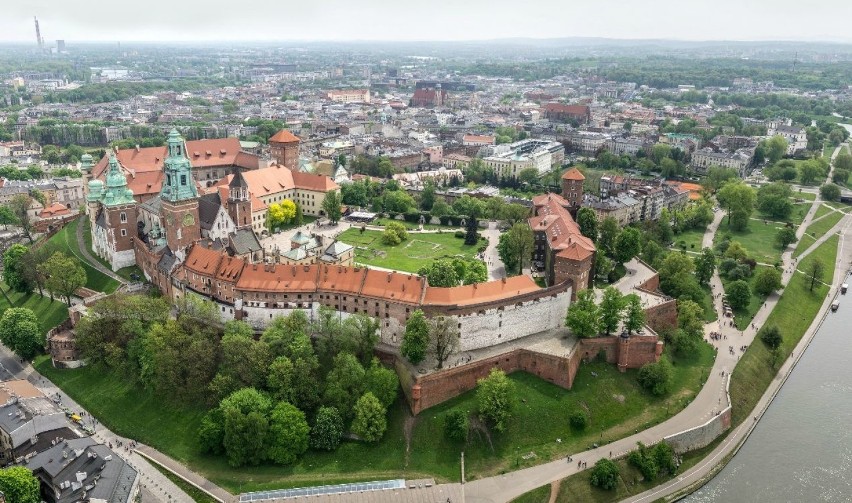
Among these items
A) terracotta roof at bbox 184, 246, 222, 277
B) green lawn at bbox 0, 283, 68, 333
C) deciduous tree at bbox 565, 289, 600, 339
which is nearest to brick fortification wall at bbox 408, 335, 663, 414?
deciduous tree at bbox 565, 289, 600, 339

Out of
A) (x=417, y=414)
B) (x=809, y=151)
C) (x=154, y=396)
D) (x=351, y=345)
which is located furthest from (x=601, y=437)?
(x=809, y=151)

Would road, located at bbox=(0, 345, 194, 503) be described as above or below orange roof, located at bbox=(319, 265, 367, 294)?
below

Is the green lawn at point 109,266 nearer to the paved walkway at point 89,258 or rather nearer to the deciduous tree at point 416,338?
the paved walkway at point 89,258

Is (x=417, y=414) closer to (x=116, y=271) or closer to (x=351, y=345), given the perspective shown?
(x=351, y=345)

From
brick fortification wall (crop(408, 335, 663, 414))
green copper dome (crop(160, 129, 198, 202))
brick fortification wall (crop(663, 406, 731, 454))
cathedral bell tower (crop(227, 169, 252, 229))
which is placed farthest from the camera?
cathedral bell tower (crop(227, 169, 252, 229))

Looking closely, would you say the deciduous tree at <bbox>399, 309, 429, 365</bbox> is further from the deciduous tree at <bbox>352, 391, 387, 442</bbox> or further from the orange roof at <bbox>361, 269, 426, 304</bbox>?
the deciduous tree at <bbox>352, 391, 387, 442</bbox>

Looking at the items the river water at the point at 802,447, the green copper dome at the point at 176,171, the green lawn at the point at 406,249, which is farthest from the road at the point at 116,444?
the river water at the point at 802,447
